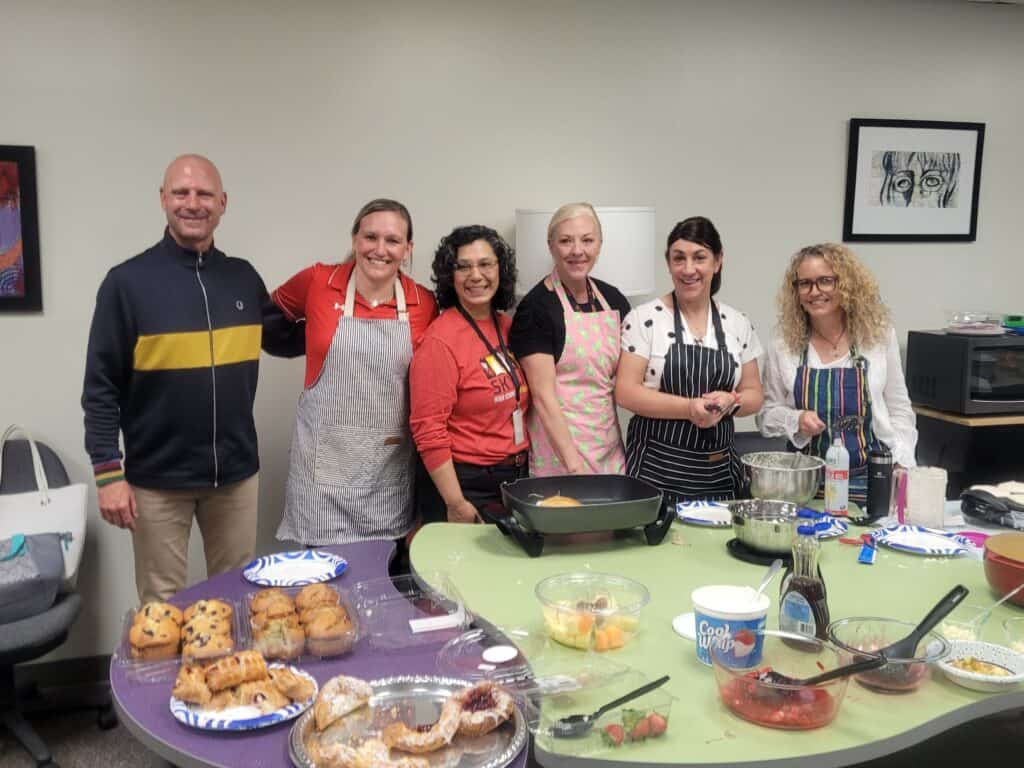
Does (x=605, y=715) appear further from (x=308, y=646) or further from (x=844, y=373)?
(x=844, y=373)

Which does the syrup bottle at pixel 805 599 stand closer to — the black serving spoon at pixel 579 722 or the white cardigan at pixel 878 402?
the black serving spoon at pixel 579 722

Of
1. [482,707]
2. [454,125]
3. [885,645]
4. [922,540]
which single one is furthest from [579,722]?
[454,125]

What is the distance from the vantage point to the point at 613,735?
126 centimetres

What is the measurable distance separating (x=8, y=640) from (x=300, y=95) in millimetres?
2039

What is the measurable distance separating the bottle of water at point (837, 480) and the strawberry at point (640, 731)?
44.3 inches

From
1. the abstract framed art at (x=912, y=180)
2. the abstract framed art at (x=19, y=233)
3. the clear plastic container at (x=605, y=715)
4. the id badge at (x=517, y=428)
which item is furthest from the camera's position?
the abstract framed art at (x=912, y=180)

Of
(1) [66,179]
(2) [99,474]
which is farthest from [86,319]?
(2) [99,474]

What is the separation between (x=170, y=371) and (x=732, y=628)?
1708 millimetres

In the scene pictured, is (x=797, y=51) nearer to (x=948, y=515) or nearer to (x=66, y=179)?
(x=948, y=515)

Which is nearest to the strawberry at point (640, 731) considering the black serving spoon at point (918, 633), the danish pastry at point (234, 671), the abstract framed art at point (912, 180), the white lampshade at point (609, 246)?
the black serving spoon at point (918, 633)

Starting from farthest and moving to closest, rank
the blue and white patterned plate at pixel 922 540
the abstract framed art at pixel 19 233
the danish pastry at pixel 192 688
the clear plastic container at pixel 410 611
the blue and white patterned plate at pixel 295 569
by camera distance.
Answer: the abstract framed art at pixel 19 233 → the blue and white patterned plate at pixel 922 540 → the blue and white patterned plate at pixel 295 569 → the clear plastic container at pixel 410 611 → the danish pastry at pixel 192 688

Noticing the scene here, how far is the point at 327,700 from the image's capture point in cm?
131

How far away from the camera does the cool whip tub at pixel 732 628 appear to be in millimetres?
1418

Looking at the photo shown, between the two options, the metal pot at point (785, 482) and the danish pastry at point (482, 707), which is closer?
the danish pastry at point (482, 707)
